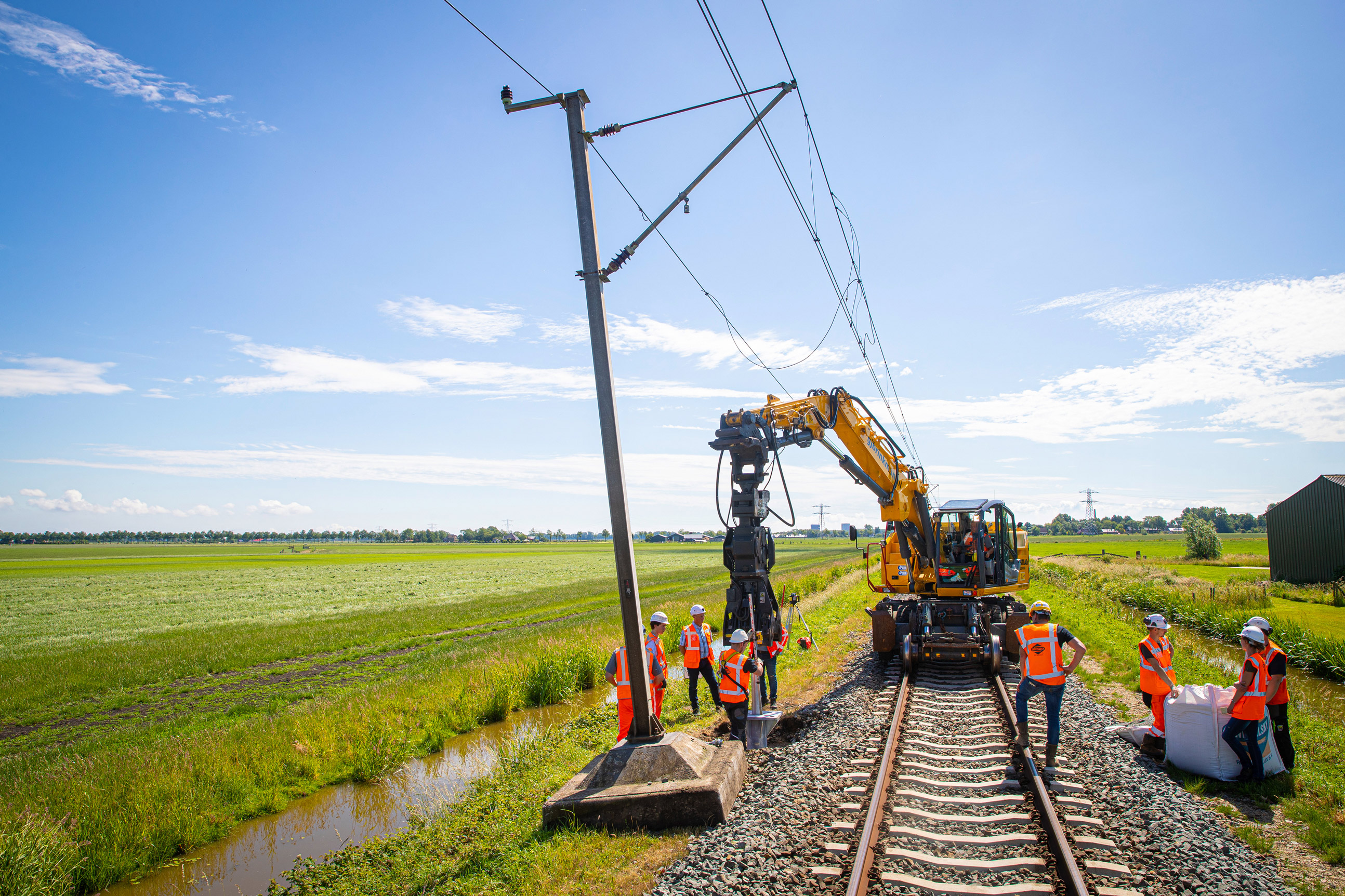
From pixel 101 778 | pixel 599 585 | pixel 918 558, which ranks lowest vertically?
pixel 599 585

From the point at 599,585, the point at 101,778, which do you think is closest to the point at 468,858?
the point at 101,778

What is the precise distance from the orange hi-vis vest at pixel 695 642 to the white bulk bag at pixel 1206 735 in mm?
6137

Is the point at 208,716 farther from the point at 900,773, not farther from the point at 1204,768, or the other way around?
the point at 1204,768

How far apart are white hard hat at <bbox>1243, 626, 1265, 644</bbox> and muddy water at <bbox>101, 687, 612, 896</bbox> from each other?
10.2 metres

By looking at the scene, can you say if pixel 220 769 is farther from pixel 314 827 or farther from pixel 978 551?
pixel 978 551

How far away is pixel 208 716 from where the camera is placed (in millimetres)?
14578

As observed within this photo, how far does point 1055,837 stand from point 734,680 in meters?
4.25

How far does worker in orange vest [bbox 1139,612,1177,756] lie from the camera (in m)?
7.93

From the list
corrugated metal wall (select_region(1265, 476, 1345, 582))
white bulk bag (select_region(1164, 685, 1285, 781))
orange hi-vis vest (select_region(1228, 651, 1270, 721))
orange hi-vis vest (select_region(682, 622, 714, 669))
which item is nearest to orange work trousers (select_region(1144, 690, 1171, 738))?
white bulk bag (select_region(1164, 685, 1285, 781))

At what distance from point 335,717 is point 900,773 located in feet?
36.8

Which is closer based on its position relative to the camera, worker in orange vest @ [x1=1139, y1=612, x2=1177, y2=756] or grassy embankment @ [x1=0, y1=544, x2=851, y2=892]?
worker in orange vest @ [x1=1139, y1=612, x2=1177, y2=756]

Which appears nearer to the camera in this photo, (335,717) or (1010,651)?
(335,717)

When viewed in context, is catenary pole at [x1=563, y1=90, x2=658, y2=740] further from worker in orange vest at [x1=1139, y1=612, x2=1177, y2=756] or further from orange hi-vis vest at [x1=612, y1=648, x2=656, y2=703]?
worker in orange vest at [x1=1139, y1=612, x2=1177, y2=756]

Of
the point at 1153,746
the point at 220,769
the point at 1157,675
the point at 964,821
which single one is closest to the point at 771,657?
the point at 964,821
